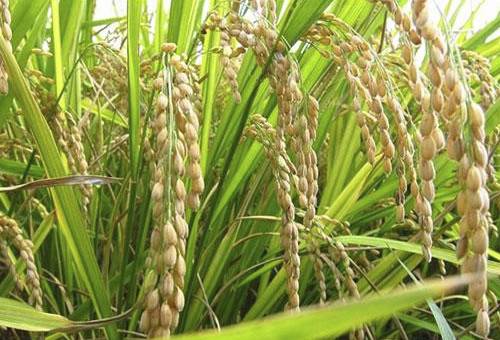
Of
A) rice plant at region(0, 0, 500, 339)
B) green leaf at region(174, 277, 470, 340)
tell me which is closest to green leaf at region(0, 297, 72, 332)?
rice plant at region(0, 0, 500, 339)

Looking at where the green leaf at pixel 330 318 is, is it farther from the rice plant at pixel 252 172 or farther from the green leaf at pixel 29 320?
the green leaf at pixel 29 320

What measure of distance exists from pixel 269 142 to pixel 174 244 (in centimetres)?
42

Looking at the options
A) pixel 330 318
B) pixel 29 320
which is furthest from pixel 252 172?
pixel 330 318

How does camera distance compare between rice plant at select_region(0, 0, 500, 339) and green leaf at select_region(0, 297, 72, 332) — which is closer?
rice plant at select_region(0, 0, 500, 339)

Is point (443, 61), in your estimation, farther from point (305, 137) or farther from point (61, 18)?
point (61, 18)

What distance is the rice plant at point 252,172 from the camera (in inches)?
21.0

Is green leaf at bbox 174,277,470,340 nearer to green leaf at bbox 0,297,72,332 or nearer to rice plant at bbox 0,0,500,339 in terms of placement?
rice plant at bbox 0,0,500,339

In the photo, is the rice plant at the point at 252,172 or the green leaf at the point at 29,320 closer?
the rice plant at the point at 252,172

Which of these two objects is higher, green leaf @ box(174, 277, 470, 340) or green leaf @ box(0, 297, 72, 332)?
green leaf @ box(174, 277, 470, 340)

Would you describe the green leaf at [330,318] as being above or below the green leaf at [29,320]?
above

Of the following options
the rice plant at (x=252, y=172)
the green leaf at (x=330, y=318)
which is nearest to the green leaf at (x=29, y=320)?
the rice plant at (x=252, y=172)

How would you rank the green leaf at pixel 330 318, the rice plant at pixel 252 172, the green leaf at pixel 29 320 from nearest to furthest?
the green leaf at pixel 330 318
the rice plant at pixel 252 172
the green leaf at pixel 29 320

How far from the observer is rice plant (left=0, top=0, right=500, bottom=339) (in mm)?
533

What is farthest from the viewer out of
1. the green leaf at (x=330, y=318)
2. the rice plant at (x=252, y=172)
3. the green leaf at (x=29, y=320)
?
the green leaf at (x=29, y=320)
